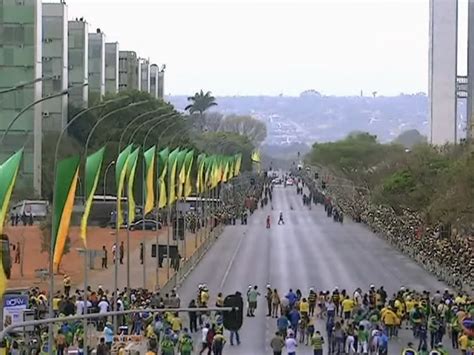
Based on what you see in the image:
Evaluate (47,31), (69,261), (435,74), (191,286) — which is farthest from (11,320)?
(435,74)

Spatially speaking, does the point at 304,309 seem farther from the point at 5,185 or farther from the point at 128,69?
the point at 128,69

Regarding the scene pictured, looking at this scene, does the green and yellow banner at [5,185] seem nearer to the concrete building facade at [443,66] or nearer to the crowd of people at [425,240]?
the crowd of people at [425,240]

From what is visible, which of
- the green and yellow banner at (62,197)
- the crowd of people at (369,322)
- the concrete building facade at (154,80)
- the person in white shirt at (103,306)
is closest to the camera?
the green and yellow banner at (62,197)

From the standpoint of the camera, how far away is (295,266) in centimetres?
5928

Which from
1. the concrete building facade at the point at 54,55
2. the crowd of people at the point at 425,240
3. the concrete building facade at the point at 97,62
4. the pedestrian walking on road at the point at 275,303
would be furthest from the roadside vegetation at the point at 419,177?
the concrete building facade at the point at 97,62

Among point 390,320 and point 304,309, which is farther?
point 304,309

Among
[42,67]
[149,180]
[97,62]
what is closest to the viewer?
[149,180]

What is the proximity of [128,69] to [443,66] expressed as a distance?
1494 inches

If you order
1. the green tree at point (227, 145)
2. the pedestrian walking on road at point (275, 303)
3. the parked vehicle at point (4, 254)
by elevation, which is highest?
the green tree at point (227, 145)

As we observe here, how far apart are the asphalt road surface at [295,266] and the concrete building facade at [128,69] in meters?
65.7

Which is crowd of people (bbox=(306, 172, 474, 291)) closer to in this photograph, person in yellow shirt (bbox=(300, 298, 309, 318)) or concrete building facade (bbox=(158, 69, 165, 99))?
person in yellow shirt (bbox=(300, 298, 309, 318))

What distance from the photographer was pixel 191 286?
163 ft

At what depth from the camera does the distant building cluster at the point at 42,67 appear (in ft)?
266

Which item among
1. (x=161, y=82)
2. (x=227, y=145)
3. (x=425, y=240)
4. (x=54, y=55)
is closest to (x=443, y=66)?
(x=227, y=145)
